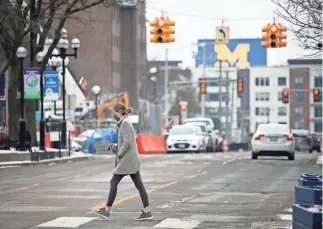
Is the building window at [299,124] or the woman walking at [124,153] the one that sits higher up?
the woman walking at [124,153]

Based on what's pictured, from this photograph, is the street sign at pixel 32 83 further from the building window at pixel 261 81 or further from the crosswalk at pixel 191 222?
the building window at pixel 261 81

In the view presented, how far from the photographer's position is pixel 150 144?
6500 centimetres

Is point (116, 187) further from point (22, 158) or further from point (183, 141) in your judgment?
point (183, 141)

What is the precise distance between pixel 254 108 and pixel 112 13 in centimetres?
8083

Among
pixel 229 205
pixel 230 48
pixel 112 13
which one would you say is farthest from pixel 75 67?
A: pixel 229 205

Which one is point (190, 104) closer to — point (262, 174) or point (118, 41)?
point (118, 41)

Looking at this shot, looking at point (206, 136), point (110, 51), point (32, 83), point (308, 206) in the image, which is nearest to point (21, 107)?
point (32, 83)

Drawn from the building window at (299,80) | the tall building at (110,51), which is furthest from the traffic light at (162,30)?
the building window at (299,80)

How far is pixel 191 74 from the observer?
188 m

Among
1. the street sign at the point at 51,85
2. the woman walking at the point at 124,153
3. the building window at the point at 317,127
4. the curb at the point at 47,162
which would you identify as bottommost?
the building window at the point at 317,127

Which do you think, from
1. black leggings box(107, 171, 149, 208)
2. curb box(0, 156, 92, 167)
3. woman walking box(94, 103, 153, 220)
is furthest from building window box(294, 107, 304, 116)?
woman walking box(94, 103, 153, 220)

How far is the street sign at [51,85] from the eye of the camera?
4731 cm

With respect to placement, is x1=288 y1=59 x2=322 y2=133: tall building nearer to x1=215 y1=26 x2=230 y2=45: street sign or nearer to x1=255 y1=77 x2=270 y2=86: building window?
x1=255 y1=77 x2=270 y2=86: building window

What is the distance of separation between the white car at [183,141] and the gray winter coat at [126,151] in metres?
43.5
